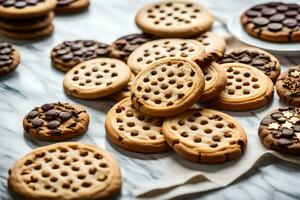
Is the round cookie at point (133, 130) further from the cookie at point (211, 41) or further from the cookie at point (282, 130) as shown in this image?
the cookie at point (211, 41)

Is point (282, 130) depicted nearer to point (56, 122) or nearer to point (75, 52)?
point (56, 122)

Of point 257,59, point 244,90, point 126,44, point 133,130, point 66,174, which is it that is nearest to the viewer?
point 66,174

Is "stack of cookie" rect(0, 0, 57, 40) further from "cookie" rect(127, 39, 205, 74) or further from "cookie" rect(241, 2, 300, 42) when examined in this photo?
"cookie" rect(241, 2, 300, 42)

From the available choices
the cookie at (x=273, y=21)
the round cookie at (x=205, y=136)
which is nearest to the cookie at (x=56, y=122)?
the round cookie at (x=205, y=136)

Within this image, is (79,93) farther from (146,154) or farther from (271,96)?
(271,96)

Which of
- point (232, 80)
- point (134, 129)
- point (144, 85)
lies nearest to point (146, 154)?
point (134, 129)

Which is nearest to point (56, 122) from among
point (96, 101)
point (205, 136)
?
point (96, 101)
